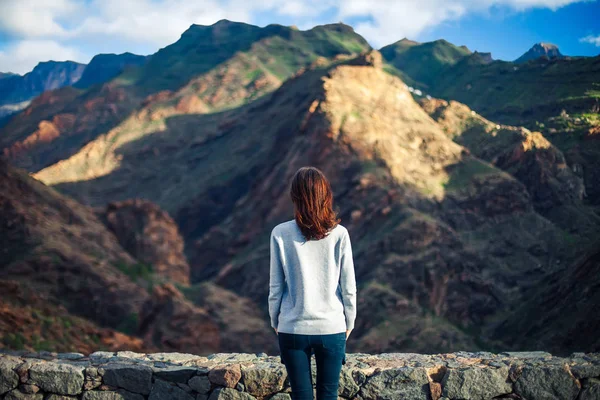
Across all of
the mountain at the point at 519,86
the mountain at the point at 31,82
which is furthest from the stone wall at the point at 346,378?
the mountain at the point at 31,82

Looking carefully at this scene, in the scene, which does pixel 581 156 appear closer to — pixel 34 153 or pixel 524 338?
pixel 524 338

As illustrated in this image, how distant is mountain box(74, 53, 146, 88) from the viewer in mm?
140875

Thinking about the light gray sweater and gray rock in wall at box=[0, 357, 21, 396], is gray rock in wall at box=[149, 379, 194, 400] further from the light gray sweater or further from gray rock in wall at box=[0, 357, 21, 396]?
the light gray sweater

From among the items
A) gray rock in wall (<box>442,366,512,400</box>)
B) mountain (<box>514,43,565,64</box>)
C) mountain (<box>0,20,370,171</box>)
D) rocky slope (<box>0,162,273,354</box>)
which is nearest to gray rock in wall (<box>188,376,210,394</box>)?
gray rock in wall (<box>442,366,512,400</box>)

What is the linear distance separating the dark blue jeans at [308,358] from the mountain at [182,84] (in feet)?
248

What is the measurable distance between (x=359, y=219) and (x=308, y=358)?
33916 millimetres

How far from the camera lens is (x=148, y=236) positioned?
38688 millimetres

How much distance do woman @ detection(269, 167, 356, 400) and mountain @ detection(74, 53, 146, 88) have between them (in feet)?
471

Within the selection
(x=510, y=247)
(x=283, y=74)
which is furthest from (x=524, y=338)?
(x=283, y=74)

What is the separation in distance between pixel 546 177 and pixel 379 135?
11594mm

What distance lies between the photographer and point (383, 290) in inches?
1260

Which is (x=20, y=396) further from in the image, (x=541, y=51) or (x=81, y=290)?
→ (x=541, y=51)

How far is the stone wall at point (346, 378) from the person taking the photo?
19.5 feet

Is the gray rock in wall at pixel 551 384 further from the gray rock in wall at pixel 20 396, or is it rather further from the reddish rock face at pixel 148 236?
the reddish rock face at pixel 148 236
